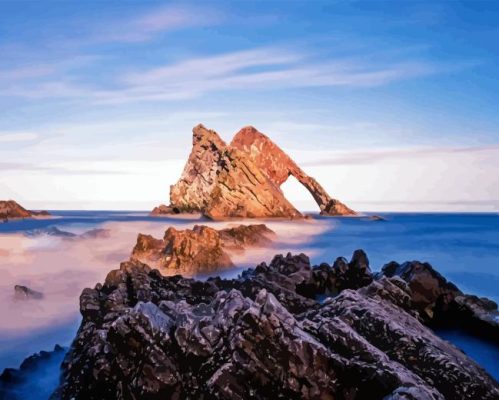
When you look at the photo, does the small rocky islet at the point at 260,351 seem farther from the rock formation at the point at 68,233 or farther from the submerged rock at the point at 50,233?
the submerged rock at the point at 50,233

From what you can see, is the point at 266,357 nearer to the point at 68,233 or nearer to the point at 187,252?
the point at 187,252

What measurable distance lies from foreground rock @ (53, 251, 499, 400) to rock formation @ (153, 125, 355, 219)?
45178mm

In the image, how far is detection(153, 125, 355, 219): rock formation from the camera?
50.7 metres

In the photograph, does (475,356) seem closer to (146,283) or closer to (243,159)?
(146,283)

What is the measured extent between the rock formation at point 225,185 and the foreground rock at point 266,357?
45.2m

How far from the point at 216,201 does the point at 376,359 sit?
48.1m

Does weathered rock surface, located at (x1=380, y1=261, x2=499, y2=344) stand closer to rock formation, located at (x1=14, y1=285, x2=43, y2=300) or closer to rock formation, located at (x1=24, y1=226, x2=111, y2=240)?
rock formation, located at (x1=14, y1=285, x2=43, y2=300)

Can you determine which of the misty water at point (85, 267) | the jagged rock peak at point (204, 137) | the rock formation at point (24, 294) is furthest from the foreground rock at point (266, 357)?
the jagged rock peak at point (204, 137)

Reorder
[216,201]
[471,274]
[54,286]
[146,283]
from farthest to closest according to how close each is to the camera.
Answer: [216,201] < [471,274] < [54,286] < [146,283]

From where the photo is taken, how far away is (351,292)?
5.00 m

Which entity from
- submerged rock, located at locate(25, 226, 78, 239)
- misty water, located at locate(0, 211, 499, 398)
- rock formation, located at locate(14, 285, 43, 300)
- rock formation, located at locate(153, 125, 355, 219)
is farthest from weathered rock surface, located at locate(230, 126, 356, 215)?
rock formation, located at locate(14, 285, 43, 300)

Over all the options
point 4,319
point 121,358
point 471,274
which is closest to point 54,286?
point 4,319

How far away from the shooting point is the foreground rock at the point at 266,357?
3.64 m

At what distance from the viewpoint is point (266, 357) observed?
146 inches
